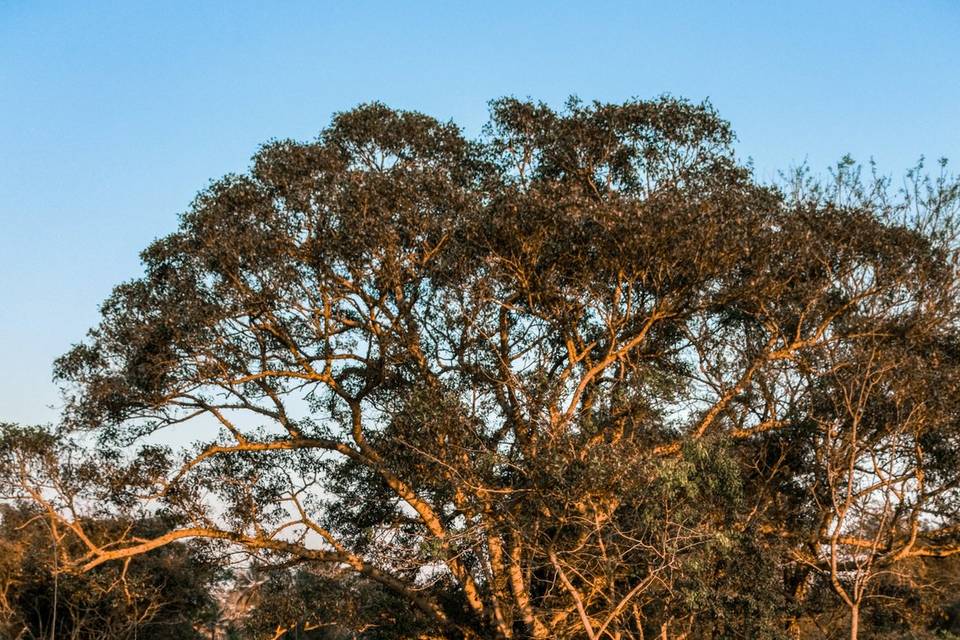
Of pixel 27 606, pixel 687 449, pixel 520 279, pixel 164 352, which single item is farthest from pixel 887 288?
pixel 27 606

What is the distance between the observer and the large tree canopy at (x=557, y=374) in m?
16.7

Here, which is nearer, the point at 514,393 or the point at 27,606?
the point at 514,393

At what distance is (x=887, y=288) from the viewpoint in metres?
19.7

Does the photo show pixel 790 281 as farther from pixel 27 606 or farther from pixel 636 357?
pixel 27 606

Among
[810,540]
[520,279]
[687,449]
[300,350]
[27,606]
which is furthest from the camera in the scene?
[27,606]

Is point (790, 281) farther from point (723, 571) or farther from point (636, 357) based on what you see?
point (723, 571)

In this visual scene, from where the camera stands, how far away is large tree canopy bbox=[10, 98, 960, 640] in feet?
54.7

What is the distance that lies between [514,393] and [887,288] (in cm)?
848

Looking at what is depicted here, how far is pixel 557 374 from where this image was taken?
62.5 feet

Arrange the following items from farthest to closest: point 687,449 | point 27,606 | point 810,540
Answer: point 27,606
point 810,540
point 687,449

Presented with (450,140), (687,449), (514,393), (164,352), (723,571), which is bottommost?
(723,571)

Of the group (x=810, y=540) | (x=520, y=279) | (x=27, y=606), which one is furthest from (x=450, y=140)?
(x=27, y=606)

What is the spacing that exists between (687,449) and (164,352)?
973 centimetres

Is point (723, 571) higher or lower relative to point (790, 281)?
lower
